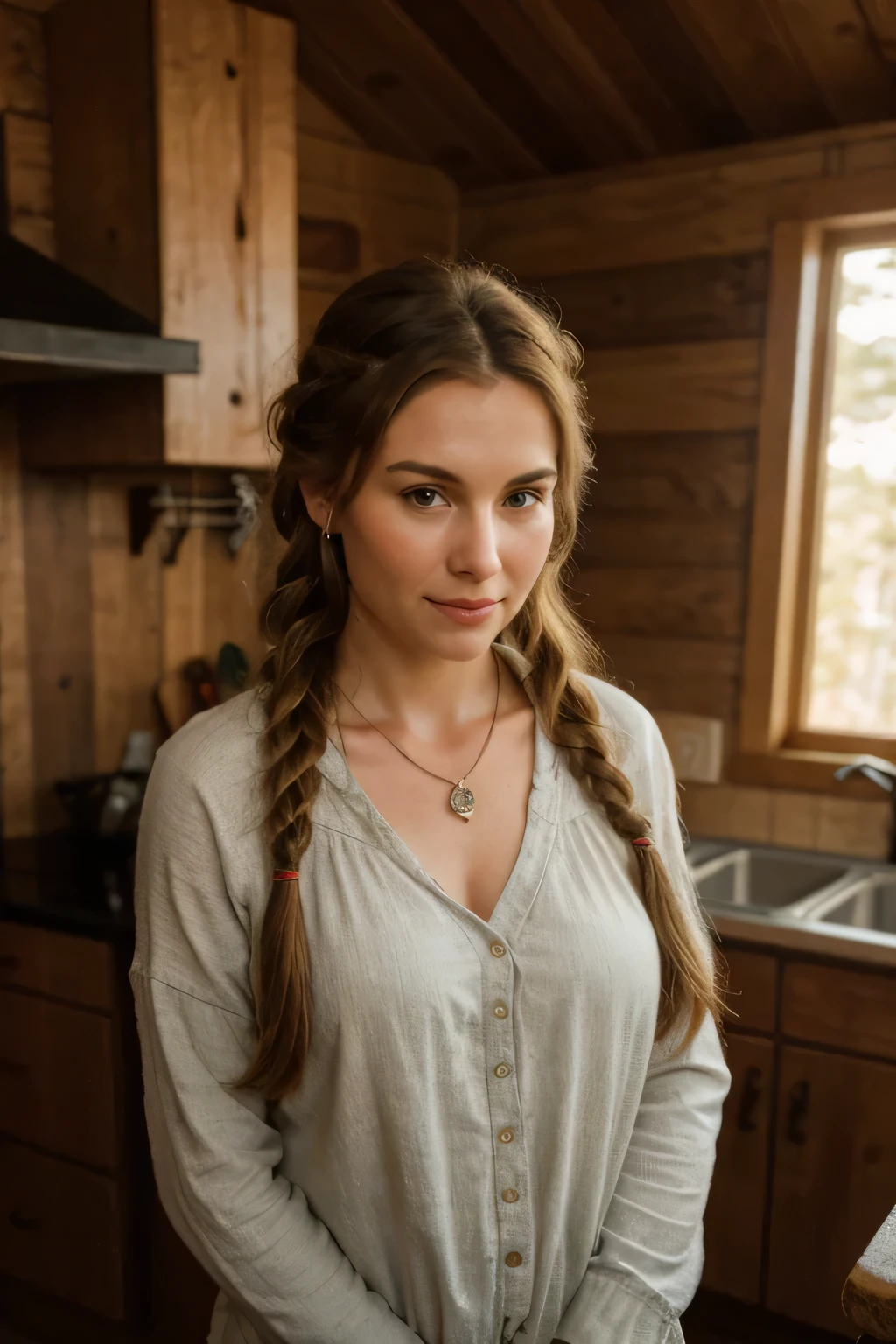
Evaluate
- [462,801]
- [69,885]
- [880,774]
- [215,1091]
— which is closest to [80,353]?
[69,885]

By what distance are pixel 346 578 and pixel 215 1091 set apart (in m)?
0.48

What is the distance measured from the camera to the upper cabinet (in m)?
2.10

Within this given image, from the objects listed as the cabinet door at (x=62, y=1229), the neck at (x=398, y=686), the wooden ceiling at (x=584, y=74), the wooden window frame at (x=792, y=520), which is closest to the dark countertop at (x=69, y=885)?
the cabinet door at (x=62, y=1229)

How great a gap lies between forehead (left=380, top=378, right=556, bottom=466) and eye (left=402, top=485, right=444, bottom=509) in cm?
3

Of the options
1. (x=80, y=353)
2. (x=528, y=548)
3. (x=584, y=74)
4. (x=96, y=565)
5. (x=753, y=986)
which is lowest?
(x=753, y=986)

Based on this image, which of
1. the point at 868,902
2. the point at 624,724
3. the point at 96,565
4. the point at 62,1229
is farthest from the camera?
the point at 96,565

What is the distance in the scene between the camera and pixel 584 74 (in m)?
2.33

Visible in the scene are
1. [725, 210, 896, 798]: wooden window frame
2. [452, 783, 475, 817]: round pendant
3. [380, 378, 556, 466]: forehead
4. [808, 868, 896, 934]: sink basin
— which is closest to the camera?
[380, 378, 556, 466]: forehead

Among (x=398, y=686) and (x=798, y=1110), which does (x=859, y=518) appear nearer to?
(x=798, y=1110)

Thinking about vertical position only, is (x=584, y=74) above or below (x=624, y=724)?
above

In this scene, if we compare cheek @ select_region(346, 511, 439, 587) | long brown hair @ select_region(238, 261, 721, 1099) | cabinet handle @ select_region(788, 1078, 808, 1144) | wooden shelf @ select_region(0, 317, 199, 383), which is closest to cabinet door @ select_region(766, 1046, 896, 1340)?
cabinet handle @ select_region(788, 1078, 808, 1144)

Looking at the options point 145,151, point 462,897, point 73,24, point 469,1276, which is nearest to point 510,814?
point 462,897

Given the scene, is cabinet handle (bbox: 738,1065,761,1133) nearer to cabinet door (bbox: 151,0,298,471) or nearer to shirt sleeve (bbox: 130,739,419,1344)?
shirt sleeve (bbox: 130,739,419,1344)

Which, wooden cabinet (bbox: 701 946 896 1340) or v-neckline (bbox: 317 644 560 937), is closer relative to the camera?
v-neckline (bbox: 317 644 560 937)
